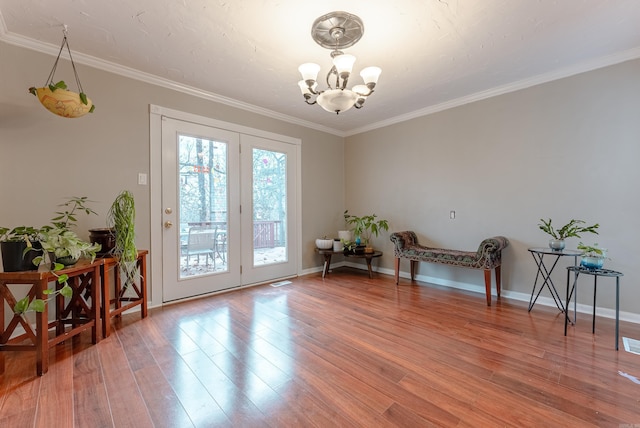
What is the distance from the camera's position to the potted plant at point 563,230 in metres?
2.57

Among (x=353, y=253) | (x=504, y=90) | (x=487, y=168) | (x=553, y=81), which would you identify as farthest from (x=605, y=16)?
(x=353, y=253)

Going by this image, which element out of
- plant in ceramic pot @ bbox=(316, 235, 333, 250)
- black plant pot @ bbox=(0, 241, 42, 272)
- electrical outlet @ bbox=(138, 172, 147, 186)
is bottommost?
plant in ceramic pot @ bbox=(316, 235, 333, 250)

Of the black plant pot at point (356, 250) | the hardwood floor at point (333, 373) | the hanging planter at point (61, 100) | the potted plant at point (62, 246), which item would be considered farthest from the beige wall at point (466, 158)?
the hardwood floor at point (333, 373)

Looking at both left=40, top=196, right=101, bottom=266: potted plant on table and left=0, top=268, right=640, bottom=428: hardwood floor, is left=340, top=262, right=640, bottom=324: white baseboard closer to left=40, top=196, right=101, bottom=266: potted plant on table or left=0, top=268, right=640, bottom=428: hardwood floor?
left=0, top=268, right=640, bottom=428: hardwood floor

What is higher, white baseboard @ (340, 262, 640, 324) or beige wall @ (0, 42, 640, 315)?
beige wall @ (0, 42, 640, 315)

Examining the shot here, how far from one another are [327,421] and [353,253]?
292 cm

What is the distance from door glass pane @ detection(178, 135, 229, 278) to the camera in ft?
10.3

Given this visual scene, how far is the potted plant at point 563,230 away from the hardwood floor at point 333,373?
72 centimetres

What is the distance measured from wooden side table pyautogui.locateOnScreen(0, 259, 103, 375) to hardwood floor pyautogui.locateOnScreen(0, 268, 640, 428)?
0.14 meters

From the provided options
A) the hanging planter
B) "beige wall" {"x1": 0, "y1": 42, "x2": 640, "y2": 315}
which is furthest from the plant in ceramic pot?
the hanging planter

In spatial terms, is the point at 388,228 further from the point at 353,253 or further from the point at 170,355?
the point at 170,355

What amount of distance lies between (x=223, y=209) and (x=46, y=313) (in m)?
1.90

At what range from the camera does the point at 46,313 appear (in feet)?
5.86

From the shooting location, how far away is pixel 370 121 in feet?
14.5
